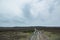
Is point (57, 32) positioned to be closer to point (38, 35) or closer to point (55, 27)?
point (55, 27)

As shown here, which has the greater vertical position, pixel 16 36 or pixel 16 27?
pixel 16 27

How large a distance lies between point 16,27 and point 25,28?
0.62ft

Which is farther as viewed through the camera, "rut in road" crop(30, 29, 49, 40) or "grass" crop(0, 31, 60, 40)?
"grass" crop(0, 31, 60, 40)

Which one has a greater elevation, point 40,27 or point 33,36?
point 40,27

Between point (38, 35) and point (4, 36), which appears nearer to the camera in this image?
point (38, 35)

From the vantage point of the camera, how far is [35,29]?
97.7 inches

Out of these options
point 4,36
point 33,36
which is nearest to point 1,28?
point 4,36

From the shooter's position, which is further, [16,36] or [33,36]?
[16,36]

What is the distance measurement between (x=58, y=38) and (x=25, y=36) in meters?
0.61

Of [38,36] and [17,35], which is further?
[17,35]

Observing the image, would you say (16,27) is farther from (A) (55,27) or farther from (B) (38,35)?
(A) (55,27)

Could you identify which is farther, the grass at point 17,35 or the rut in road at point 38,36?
the grass at point 17,35

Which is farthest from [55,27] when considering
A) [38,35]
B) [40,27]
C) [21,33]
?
[21,33]

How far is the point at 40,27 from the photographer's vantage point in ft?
8.60
